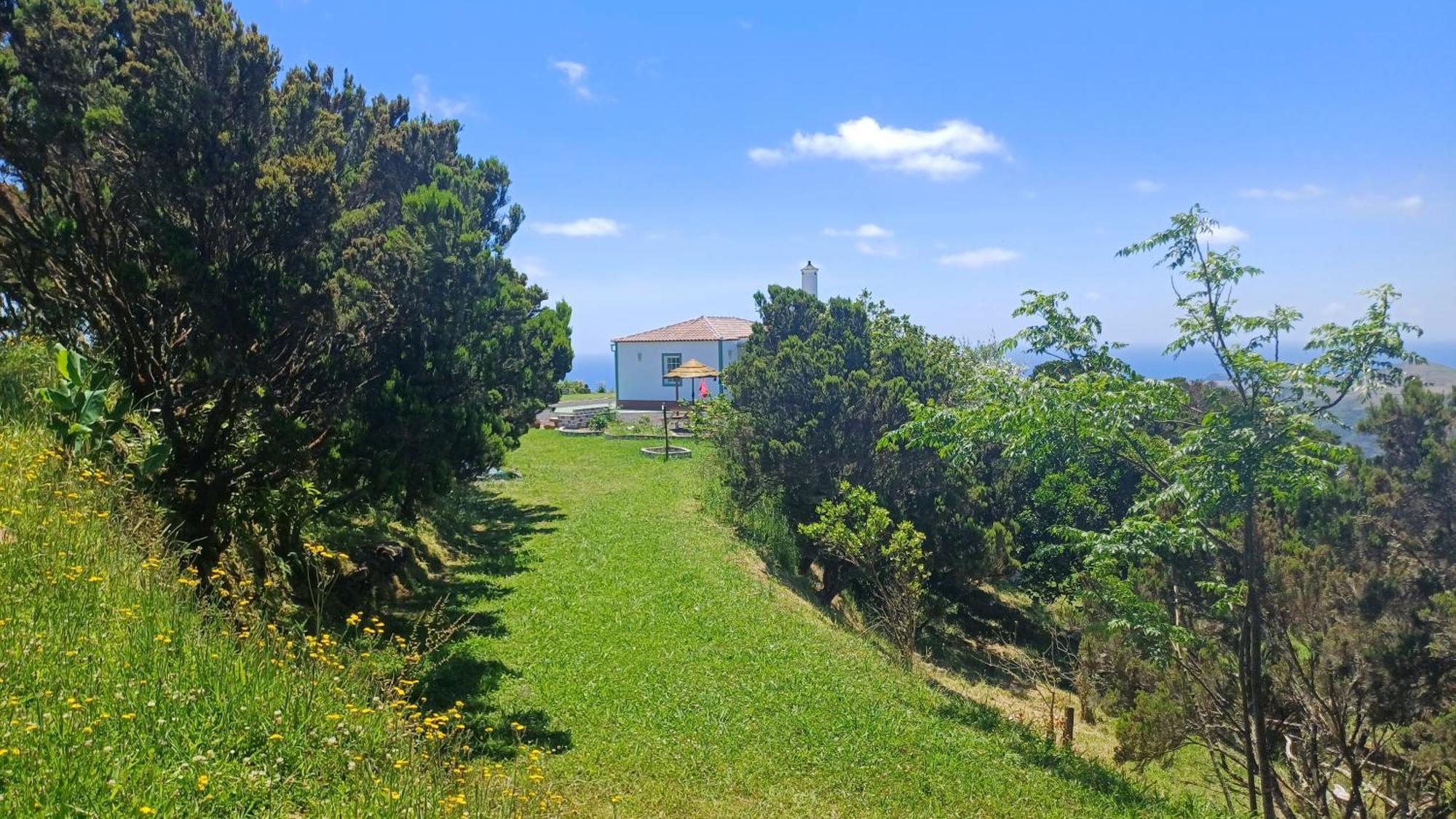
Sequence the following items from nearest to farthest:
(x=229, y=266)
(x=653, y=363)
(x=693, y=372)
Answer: (x=229, y=266) → (x=693, y=372) → (x=653, y=363)

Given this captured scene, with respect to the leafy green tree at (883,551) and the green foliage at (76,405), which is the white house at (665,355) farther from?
the green foliage at (76,405)

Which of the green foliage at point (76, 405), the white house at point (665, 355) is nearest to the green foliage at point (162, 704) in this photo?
the green foliage at point (76, 405)

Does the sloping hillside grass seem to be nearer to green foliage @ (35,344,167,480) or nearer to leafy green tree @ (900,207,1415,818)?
green foliage @ (35,344,167,480)

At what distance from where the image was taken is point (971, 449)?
27.6 ft

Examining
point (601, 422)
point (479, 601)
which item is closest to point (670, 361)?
point (601, 422)

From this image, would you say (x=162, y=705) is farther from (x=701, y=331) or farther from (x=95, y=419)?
(x=701, y=331)

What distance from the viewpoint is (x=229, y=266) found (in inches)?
273

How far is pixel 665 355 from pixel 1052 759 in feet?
97.4

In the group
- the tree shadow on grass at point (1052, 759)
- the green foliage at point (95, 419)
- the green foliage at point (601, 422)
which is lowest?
the tree shadow on grass at point (1052, 759)

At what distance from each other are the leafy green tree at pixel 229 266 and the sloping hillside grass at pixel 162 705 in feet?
6.04

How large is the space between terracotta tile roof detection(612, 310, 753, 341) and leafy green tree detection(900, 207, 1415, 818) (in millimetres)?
26973

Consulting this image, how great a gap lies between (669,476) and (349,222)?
45.5 ft

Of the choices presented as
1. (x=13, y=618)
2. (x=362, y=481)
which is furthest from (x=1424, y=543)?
(x=13, y=618)

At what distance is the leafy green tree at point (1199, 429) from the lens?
21.8 ft
